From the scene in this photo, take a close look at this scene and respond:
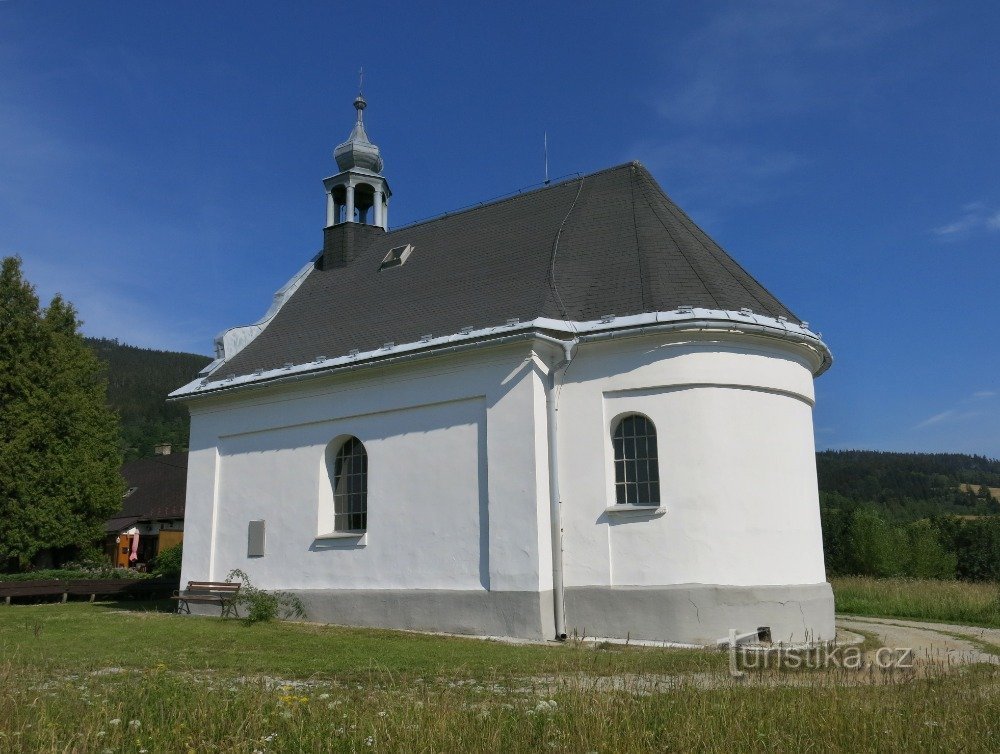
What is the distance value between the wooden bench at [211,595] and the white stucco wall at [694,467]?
7.15m

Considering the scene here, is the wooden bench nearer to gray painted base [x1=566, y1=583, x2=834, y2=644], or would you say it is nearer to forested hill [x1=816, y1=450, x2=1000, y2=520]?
gray painted base [x1=566, y1=583, x2=834, y2=644]

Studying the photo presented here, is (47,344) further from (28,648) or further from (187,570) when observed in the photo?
(28,648)

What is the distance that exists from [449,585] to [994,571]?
142 ft

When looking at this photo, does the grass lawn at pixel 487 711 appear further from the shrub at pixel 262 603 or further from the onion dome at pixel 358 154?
the onion dome at pixel 358 154

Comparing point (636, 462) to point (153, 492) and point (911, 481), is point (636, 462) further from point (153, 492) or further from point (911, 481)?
point (911, 481)

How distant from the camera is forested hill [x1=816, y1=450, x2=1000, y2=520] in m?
84.9

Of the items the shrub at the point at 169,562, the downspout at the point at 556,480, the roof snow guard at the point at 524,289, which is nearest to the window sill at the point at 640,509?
the downspout at the point at 556,480

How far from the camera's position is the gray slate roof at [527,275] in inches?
568

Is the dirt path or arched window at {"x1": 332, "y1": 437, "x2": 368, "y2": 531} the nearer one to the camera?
the dirt path

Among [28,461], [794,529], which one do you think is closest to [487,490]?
[794,529]

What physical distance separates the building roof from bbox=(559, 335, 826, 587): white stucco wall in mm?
26378

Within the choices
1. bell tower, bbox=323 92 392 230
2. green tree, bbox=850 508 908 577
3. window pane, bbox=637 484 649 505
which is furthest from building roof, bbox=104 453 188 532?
green tree, bbox=850 508 908 577

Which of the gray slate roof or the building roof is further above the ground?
the gray slate roof

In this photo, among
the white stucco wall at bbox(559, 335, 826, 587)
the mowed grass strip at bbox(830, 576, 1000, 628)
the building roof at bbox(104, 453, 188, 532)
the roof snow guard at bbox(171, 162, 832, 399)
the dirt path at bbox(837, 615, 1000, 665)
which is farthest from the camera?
the building roof at bbox(104, 453, 188, 532)
